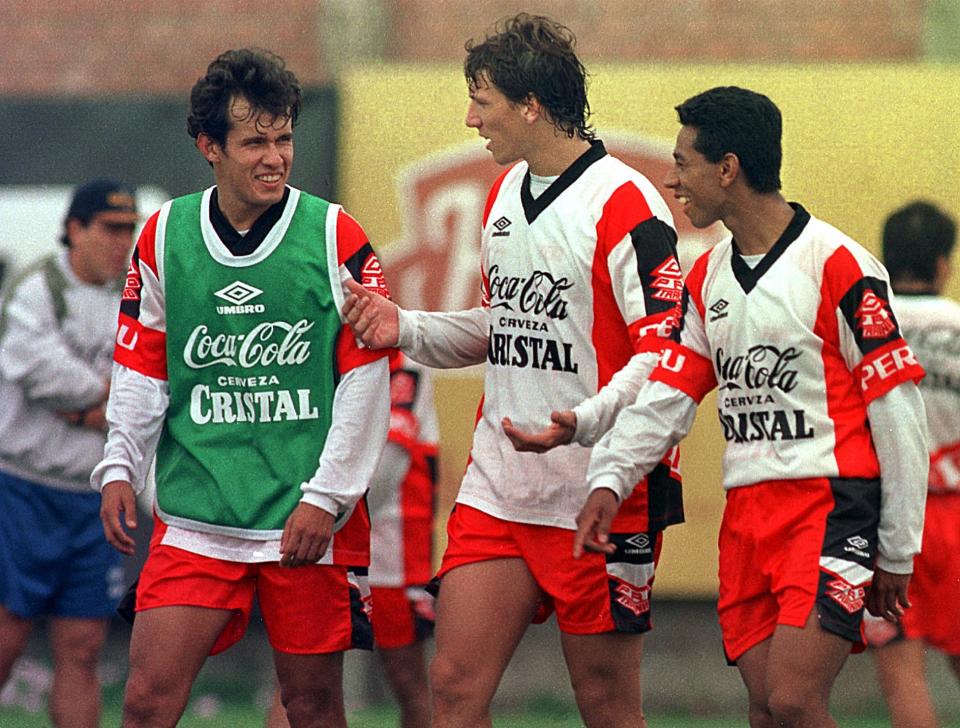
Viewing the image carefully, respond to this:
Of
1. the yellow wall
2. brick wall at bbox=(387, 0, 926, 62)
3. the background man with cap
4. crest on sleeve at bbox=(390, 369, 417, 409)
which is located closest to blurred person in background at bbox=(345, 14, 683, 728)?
crest on sleeve at bbox=(390, 369, 417, 409)

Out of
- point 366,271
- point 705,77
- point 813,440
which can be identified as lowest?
point 813,440

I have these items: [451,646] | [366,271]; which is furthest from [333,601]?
[366,271]

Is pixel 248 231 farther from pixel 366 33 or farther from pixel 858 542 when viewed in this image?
pixel 366 33

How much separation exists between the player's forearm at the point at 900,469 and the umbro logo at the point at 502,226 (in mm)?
1080

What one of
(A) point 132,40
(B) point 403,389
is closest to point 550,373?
(B) point 403,389

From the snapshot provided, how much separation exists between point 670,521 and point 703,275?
0.67 m

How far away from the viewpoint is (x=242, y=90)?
4871 millimetres

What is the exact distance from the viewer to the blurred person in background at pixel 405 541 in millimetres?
6551

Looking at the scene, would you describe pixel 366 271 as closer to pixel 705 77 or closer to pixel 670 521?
pixel 670 521

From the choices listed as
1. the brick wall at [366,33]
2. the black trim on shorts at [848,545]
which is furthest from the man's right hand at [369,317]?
the brick wall at [366,33]

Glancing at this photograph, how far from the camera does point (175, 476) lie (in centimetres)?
487

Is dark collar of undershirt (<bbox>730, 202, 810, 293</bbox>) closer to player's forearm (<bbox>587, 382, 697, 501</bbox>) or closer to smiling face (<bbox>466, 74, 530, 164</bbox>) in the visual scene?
player's forearm (<bbox>587, 382, 697, 501</bbox>)

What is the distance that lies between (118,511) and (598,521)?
1297 mm

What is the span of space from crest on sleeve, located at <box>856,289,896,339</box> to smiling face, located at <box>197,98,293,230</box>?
155 centimetres
